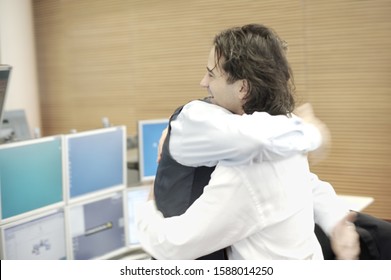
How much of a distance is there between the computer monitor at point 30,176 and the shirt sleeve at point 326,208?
110 cm

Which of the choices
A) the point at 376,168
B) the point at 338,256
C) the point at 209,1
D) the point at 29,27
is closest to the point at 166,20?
the point at 209,1

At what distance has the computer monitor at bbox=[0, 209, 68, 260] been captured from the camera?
163 cm

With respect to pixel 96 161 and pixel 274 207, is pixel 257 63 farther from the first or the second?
pixel 96 161

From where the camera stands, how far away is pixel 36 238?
1724 millimetres

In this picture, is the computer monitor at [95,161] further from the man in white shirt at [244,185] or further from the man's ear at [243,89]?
the man's ear at [243,89]

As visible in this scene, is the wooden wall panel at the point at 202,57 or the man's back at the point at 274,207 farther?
the wooden wall panel at the point at 202,57

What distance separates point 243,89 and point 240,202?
0.24m

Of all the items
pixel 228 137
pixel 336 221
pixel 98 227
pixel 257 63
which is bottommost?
pixel 98 227

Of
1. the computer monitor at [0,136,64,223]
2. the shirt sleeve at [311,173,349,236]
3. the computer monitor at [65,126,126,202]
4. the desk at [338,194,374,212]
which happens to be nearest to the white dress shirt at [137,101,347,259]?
the shirt sleeve at [311,173,349,236]

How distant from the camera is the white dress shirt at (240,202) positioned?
797 mm

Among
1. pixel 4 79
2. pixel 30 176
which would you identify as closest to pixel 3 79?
pixel 4 79

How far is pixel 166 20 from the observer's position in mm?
2137

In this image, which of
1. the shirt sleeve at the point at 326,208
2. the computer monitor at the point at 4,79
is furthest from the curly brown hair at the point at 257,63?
the computer monitor at the point at 4,79

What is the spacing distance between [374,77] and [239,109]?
1112mm
